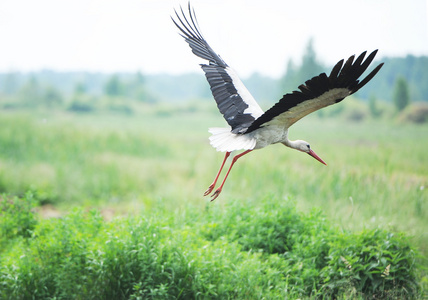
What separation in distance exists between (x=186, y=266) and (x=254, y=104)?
1.88 m

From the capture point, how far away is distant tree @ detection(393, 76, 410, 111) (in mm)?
13814

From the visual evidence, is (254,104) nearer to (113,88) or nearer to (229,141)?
(229,141)

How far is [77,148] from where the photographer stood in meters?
12.2

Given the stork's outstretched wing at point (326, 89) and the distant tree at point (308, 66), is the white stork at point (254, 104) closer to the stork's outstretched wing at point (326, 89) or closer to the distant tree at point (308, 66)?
the stork's outstretched wing at point (326, 89)

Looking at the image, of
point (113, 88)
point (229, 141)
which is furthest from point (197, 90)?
point (229, 141)

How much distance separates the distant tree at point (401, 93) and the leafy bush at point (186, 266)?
10.2 meters

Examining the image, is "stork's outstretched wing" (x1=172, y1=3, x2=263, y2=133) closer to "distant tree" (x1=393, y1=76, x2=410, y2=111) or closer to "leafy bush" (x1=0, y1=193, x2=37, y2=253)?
"leafy bush" (x1=0, y1=193, x2=37, y2=253)

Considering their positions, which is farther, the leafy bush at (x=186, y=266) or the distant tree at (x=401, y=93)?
the distant tree at (x=401, y=93)

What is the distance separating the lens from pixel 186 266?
4.55m

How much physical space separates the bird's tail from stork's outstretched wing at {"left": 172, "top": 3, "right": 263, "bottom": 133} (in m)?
0.10

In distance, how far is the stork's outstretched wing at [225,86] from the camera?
4309 millimetres

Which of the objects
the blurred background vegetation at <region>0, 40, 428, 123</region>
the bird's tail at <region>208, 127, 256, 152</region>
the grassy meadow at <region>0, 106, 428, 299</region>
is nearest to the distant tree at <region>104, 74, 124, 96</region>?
the blurred background vegetation at <region>0, 40, 428, 123</region>

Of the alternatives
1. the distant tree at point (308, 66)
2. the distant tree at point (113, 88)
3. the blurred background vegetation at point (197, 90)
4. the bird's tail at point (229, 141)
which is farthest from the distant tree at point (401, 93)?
the distant tree at point (113, 88)

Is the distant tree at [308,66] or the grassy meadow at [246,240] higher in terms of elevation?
the distant tree at [308,66]
